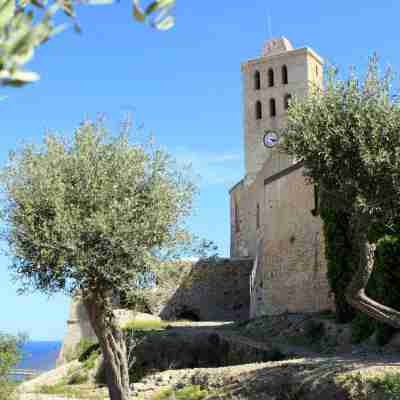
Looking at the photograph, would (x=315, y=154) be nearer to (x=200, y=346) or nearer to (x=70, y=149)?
(x=70, y=149)

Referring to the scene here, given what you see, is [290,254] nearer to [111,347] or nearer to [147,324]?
[147,324]

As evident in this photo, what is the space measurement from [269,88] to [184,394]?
3838 centimetres

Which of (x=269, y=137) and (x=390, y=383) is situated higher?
(x=269, y=137)

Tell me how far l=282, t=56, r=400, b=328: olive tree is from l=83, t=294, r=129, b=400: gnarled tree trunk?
15.3 ft

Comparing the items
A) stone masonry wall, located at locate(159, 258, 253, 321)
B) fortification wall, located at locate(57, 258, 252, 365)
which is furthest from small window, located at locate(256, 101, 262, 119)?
fortification wall, located at locate(57, 258, 252, 365)

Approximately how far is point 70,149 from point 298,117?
4.50m

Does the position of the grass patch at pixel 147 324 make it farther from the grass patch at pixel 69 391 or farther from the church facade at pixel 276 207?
the grass patch at pixel 69 391

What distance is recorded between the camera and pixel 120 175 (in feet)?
41.2

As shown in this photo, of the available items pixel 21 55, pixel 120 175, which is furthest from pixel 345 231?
pixel 21 55

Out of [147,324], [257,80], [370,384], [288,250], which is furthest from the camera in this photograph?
[257,80]

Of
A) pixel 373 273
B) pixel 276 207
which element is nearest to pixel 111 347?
pixel 373 273

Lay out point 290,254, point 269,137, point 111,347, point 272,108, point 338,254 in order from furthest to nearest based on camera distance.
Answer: point 272,108
point 269,137
point 290,254
point 338,254
point 111,347

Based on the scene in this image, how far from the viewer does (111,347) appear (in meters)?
13.5

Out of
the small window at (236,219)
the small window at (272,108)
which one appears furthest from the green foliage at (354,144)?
the small window at (272,108)
